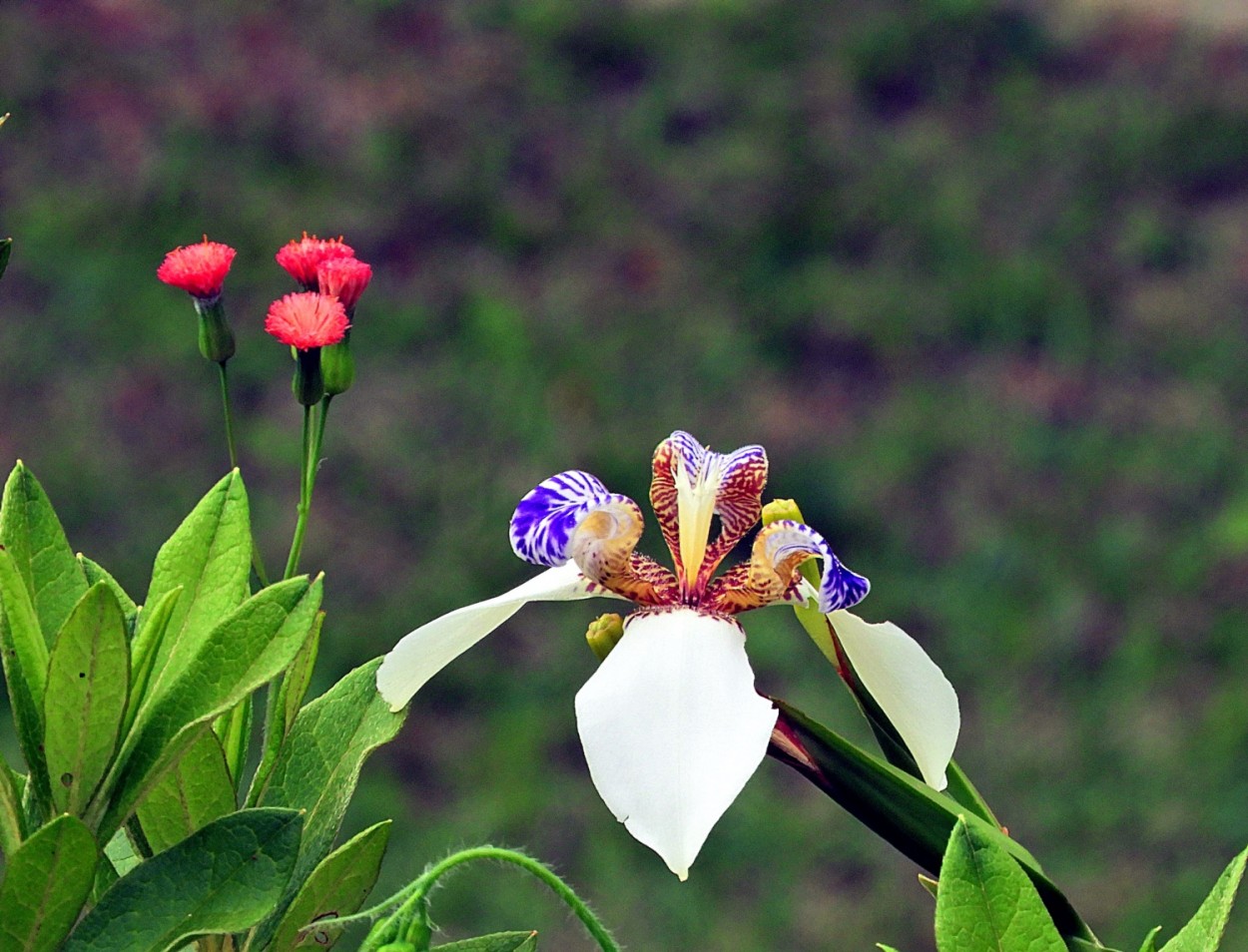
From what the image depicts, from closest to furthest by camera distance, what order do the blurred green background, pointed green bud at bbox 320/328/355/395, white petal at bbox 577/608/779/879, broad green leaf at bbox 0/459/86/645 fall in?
white petal at bbox 577/608/779/879
broad green leaf at bbox 0/459/86/645
pointed green bud at bbox 320/328/355/395
the blurred green background

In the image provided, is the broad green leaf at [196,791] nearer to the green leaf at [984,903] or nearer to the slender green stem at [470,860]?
the slender green stem at [470,860]

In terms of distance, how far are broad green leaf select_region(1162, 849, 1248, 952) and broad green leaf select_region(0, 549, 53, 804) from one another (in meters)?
0.54

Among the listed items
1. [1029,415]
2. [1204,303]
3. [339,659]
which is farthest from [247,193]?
[1204,303]

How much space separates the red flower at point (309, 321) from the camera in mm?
870

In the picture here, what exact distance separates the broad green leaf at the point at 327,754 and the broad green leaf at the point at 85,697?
0.33 ft

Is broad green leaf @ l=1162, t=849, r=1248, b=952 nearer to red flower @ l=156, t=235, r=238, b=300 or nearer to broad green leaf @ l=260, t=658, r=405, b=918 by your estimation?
broad green leaf @ l=260, t=658, r=405, b=918

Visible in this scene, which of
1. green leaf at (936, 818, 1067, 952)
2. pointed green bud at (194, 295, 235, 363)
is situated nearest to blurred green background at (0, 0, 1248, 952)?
pointed green bud at (194, 295, 235, 363)

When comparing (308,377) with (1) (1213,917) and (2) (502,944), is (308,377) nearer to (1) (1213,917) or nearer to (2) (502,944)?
(2) (502,944)

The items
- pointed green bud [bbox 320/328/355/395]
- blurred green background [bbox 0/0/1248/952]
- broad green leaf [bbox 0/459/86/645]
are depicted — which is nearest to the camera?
broad green leaf [bbox 0/459/86/645]

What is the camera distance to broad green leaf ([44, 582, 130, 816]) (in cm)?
74

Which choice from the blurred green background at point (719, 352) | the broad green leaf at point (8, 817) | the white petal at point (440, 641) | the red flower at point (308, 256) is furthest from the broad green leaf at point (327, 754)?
the blurred green background at point (719, 352)

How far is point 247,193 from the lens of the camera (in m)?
3.97

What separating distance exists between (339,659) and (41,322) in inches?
44.4

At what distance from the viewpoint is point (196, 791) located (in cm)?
82
